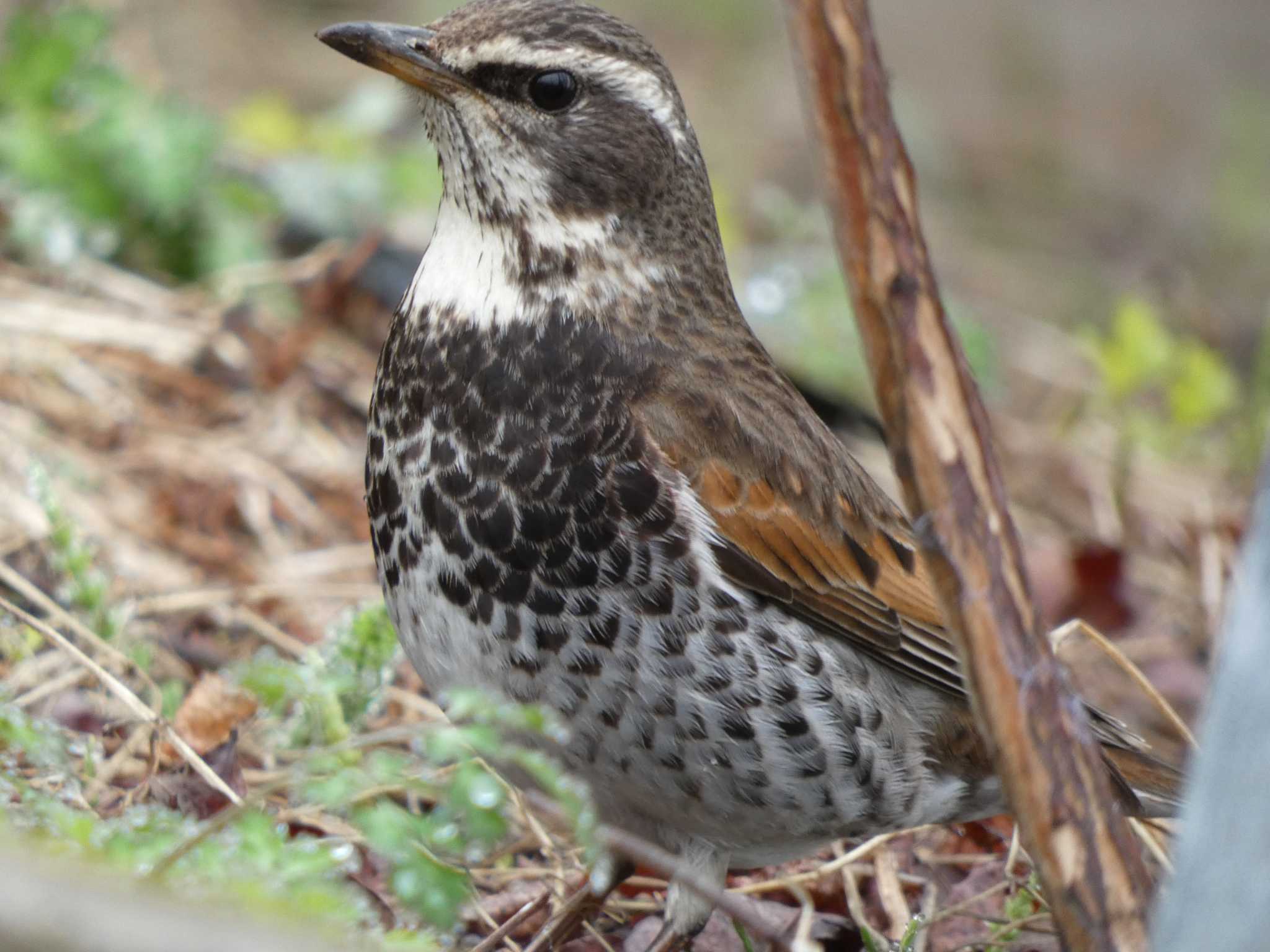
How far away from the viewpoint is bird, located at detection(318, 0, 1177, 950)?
3229 millimetres

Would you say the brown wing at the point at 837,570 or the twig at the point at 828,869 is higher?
the brown wing at the point at 837,570

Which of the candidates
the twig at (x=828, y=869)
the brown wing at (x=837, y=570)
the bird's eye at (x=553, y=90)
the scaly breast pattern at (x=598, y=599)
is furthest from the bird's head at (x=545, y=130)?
the twig at (x=828, y=869)

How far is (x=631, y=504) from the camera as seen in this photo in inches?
128

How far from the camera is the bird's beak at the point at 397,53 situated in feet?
11.5

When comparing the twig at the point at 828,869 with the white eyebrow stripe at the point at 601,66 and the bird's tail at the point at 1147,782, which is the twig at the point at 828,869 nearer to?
the bird's tail at the point at 1147,782

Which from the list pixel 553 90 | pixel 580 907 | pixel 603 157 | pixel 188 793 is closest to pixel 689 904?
pixel 580 907

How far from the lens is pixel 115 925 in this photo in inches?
72.0

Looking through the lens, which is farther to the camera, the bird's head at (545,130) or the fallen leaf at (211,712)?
the fallen leaf at (211,712)

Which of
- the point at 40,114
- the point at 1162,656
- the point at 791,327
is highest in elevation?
the point at 40,114

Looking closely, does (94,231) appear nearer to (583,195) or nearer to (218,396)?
(218,396)

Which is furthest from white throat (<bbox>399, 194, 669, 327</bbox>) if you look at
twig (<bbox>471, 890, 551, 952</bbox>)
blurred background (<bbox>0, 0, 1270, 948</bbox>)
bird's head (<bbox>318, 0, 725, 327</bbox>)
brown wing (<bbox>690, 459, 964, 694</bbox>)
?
twig (<bbox>471, 890, 551, 952</bbox>)

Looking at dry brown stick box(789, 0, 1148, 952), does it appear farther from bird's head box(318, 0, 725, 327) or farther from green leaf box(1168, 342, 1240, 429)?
green leaf box(1168, 342, 1240, 429)

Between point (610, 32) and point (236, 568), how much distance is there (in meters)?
2.32

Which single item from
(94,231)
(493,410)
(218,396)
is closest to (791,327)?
(218,396)
